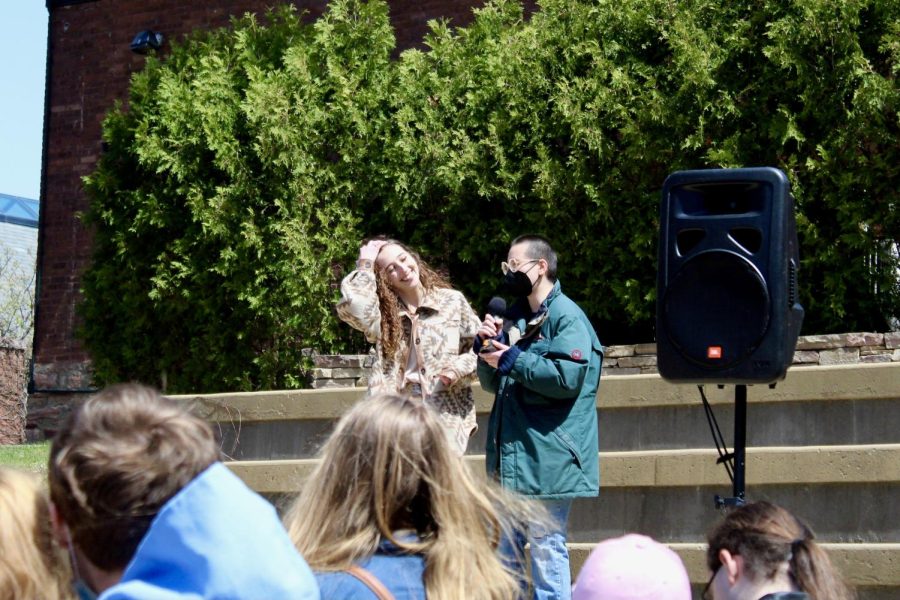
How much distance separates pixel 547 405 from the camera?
16.3 feet

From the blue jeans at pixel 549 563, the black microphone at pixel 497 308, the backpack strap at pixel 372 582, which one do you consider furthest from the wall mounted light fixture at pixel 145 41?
the backpack strap at pixel 372 582

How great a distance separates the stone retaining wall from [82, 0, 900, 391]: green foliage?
0.31 meters

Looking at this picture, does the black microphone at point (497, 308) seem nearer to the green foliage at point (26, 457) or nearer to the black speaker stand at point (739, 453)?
the black speaker stand at point (739, 453)

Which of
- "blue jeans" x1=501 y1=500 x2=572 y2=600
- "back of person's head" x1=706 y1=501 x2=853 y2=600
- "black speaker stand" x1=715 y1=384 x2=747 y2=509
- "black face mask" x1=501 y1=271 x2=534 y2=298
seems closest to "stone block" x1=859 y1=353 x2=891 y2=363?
"black speaker stand" x1=715 y1=384 x2=747 y2=509

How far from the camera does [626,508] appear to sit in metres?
6.29

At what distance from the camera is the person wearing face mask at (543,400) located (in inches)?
189

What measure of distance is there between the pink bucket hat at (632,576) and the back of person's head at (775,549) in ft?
2.24

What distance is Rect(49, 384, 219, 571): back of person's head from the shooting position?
1847 mm

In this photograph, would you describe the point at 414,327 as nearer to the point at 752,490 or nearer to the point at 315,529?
the point at 752,490

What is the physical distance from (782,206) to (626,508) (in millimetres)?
2113

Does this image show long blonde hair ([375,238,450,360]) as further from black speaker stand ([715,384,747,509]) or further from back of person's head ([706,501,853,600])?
back of person's head ([706,501,853,600])

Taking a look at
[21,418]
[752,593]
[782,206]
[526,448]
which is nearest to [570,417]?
[526,448]

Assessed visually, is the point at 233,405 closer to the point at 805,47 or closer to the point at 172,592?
the point at 805,47

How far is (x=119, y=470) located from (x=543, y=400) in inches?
128
